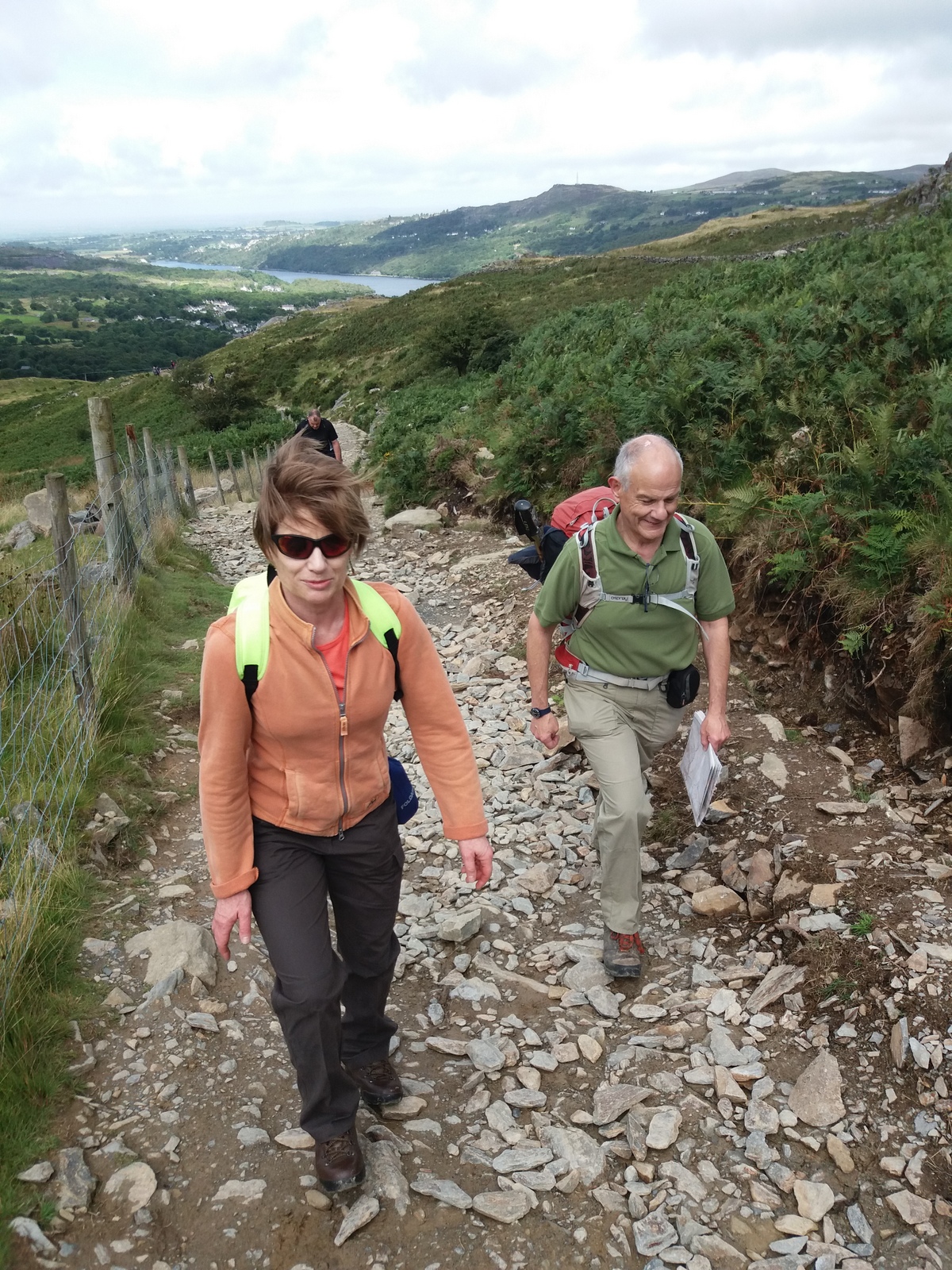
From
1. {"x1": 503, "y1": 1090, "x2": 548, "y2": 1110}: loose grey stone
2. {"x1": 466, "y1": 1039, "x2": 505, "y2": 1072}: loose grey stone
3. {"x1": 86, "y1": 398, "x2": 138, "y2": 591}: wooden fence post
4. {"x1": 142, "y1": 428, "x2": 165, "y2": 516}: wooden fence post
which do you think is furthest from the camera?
{"x1": 142, "y1": 428, "x2": 165, "y2": 516}: wooden fence post

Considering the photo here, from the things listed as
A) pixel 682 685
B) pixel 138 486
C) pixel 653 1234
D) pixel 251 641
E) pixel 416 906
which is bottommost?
pixel 416 906

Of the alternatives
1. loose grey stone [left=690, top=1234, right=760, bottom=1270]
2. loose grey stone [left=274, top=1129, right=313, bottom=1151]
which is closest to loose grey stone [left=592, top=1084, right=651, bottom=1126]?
loose grey stone [left=690, top=1234, right=760, bottom=1270]

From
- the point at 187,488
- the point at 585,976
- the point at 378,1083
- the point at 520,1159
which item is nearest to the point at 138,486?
the point at 187,488

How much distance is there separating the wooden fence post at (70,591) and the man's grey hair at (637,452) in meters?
4.05

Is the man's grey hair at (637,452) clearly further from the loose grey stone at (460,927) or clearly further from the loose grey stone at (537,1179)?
the loose grey stone at (537,1179)

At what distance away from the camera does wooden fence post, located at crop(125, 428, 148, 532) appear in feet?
39.2

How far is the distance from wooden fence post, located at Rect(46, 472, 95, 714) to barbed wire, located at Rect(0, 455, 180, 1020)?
13mm

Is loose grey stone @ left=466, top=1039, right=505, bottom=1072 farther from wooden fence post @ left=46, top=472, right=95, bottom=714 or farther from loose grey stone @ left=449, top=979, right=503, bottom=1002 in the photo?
wooden fence post @ left=46, top=472, right=95, bottom=714

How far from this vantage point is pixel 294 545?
2514 millimetres

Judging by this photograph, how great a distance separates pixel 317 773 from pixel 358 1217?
63.7 inches

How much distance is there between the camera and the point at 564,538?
5.04 metres

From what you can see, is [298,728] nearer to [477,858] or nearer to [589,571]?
[477,858]

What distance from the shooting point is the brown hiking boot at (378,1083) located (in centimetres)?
351

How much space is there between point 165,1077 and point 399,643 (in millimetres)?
2310
